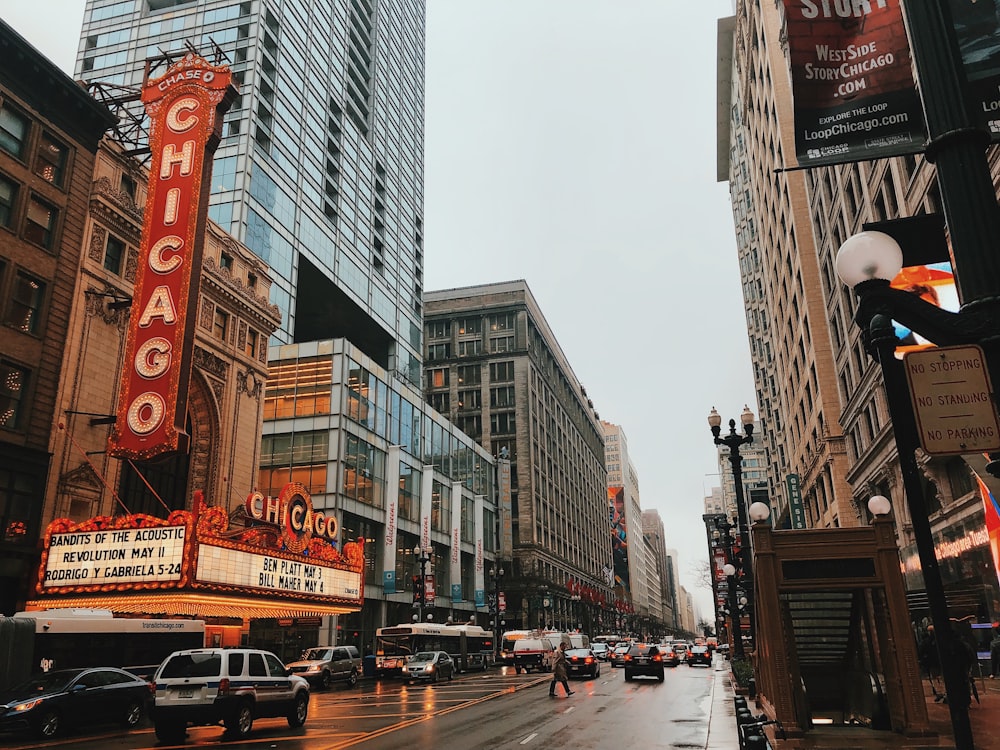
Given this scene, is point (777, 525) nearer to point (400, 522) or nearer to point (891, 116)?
point (400, 522)

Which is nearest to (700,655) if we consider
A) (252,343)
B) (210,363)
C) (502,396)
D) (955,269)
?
(252,343)

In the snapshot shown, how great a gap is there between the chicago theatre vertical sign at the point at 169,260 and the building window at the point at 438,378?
88.4 m

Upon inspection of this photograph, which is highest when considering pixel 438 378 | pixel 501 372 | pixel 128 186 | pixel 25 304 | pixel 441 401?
pixel 438 378

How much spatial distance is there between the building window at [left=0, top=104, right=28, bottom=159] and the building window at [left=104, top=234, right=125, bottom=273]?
5199 mm

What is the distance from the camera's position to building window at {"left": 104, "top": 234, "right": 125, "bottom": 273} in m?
34.5

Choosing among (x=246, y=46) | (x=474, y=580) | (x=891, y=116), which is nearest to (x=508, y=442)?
(x=474, y=580)

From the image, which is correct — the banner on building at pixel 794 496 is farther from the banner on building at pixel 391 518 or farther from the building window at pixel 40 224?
the building window at pixel 40 224

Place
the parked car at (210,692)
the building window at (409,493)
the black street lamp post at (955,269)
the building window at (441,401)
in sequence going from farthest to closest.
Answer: the building window at (441,401), the building window at (409,493), the parked car at (210,692), the black street lamp post at (955,269)

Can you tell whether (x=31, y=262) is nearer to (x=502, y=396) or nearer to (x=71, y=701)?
(x=71, y=701)

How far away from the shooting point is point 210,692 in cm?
1642

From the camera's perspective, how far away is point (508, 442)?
115 meters

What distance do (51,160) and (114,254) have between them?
475 cm

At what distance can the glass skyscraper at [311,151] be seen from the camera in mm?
61719

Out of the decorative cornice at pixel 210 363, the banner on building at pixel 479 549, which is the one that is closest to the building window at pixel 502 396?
the banner on building at pixel 479 549
